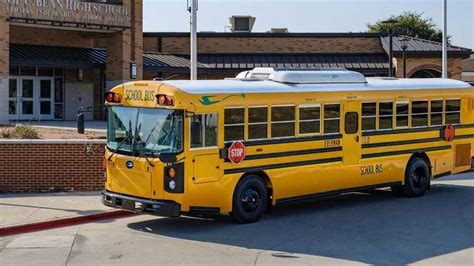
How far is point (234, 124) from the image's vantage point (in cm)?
1203

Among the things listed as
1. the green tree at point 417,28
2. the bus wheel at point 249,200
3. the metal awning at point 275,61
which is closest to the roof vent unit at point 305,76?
the bus wheel at point 249,200

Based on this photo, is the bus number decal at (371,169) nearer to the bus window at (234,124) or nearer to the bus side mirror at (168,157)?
the bus window at (234,124)

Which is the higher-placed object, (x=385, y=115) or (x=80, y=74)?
(x=80, y=74)

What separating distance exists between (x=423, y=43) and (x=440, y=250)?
104 feet

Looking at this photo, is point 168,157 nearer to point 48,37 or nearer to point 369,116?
point 369,116

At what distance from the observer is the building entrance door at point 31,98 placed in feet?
109

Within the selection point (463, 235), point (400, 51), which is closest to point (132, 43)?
point (400, 51)

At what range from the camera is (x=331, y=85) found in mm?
13828

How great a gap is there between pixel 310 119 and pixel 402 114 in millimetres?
2924

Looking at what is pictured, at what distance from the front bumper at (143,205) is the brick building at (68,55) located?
66.6 feet

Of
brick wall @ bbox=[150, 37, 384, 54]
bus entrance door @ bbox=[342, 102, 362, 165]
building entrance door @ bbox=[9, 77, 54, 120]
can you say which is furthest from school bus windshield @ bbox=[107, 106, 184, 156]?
brick wall @ bbox=[150, 37, 384, 54]

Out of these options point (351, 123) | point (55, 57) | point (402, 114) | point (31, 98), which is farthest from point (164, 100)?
point (31, 98)

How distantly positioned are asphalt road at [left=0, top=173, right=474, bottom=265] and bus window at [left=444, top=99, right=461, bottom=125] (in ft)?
9.42

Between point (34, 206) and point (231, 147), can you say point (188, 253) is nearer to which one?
point (231, 147)
